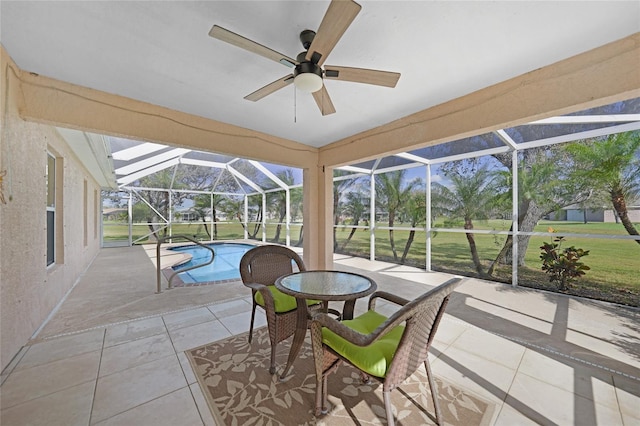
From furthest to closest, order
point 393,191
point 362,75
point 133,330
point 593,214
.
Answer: point 393,191 < point 593,214 < point 133,330 < point 362,75

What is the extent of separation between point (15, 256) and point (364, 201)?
7073 millimetres

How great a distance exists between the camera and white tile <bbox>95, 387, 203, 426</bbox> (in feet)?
4.97

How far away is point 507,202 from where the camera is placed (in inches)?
196

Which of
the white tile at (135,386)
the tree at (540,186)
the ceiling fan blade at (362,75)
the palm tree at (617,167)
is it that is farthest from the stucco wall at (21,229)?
the palm tree at (617,167)

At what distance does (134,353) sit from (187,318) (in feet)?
2.56

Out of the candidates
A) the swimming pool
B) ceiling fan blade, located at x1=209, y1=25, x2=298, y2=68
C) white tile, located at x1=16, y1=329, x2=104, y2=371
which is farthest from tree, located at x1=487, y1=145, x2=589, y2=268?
white tile, located at x1=16, y1=329, x2=104, y2=371

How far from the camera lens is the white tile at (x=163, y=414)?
1.52 meters

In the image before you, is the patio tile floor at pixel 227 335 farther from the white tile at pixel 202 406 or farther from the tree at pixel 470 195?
the tree at pixel 470 195

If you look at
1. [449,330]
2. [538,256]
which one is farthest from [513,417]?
[538,256]

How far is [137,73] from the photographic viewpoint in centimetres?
230

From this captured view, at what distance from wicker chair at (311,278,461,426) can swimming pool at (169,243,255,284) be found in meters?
4.11

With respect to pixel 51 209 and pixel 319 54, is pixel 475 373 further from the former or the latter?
pixel 51 209

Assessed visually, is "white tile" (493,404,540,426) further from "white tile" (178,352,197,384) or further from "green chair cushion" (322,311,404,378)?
"white tile" (178,352,197,384)

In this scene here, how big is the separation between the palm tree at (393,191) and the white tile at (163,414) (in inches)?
238
